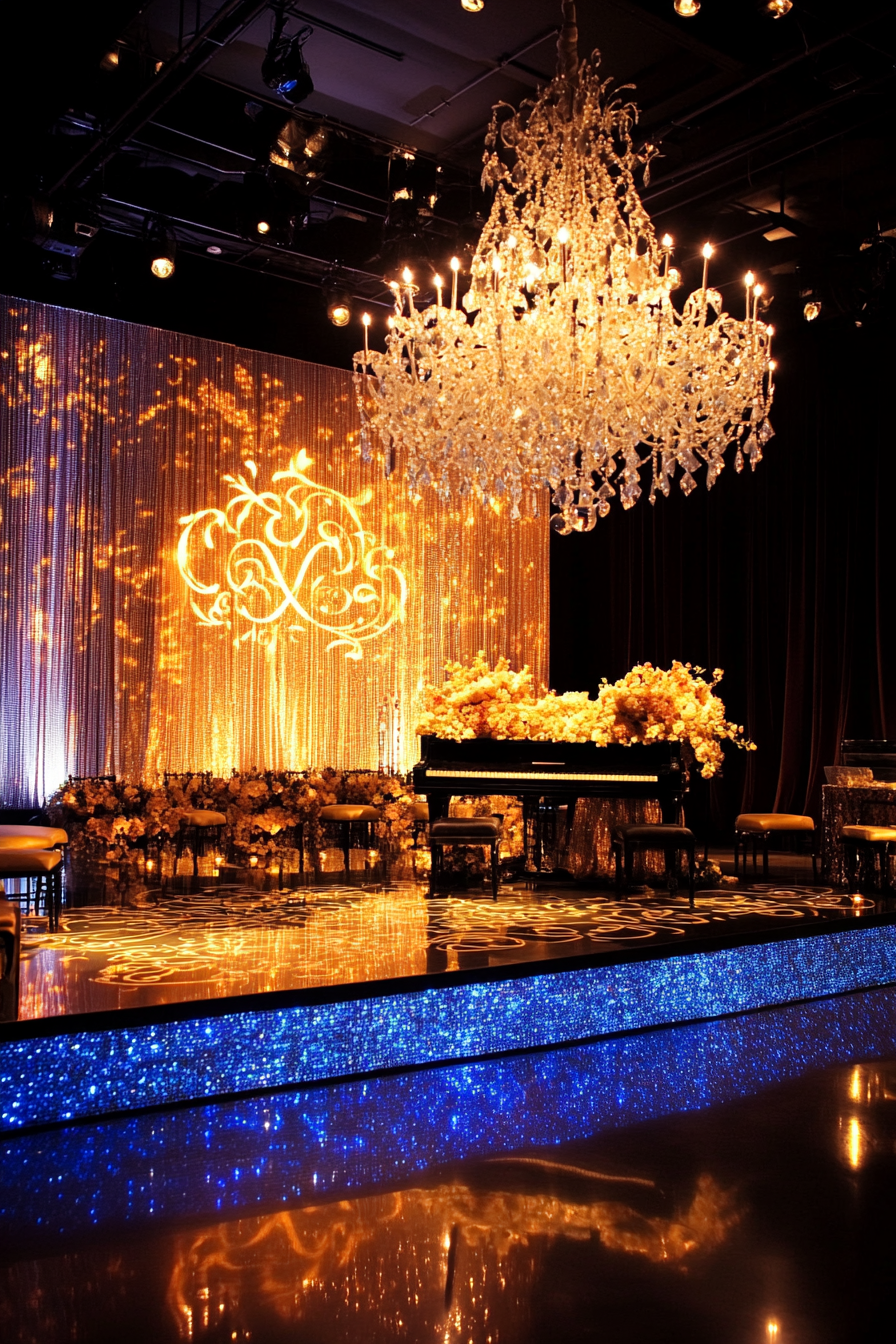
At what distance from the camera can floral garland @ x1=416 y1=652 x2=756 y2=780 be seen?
7.49 metres

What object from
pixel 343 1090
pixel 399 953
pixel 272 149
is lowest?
pixel 343 1090

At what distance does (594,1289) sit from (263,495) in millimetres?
8782

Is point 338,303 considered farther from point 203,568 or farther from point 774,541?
point 774,541

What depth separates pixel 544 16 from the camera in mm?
6668

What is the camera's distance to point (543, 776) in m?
7.38

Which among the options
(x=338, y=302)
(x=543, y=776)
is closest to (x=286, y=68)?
(x=338, y=302)

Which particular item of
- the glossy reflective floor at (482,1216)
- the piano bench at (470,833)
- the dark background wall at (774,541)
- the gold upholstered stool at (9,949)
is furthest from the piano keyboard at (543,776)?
the gold upholstered stool at (9,949)

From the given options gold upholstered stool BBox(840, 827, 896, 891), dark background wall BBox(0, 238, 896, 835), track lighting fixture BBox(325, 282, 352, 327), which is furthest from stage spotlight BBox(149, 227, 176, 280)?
gold upholstered stool BBox(840, 827, 896, 891)

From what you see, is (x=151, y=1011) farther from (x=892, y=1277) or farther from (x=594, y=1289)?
(x=892, y=1277)

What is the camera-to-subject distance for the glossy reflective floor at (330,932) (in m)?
4.63

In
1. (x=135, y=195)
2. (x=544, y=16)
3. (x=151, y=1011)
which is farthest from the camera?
(x=135, y=195)

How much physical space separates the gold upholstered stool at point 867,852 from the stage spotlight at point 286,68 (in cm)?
529

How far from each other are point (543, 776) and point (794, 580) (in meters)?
4.13

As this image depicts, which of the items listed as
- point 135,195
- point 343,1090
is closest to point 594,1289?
point 343,1090
